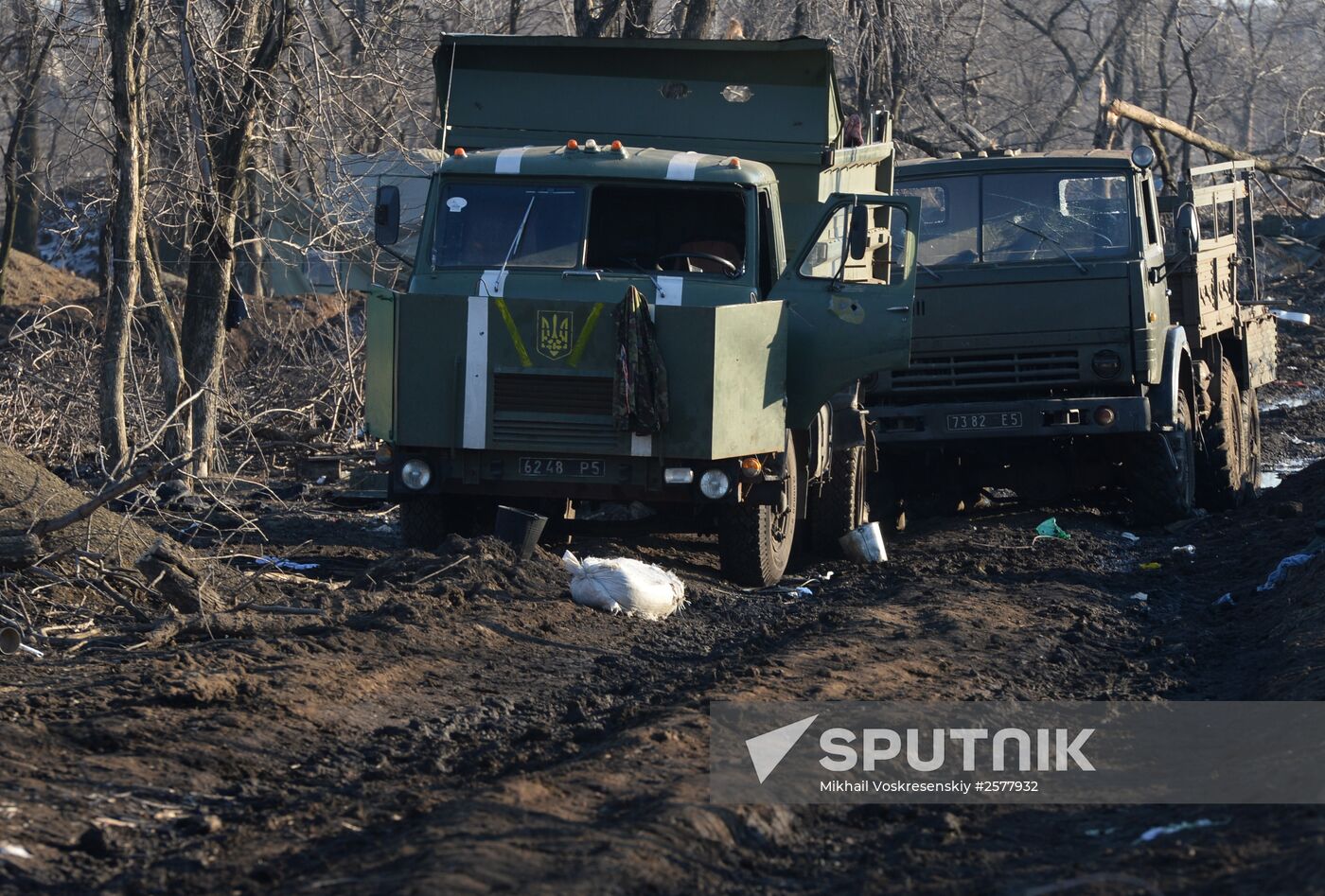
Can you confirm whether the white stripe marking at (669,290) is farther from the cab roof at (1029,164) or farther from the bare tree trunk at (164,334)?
the bare tree trunk at (164,334)

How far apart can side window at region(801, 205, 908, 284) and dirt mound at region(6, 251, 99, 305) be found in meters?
16.6

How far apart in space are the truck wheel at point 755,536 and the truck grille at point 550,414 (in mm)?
936

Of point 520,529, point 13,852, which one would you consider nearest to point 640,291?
point 520,529

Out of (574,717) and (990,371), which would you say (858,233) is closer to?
(990,371)

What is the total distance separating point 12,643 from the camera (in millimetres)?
6738

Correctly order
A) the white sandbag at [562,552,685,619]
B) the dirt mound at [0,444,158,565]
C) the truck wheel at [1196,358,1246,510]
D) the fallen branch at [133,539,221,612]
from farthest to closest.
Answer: the truck wheel at [1196,358,1246,510]
the white sandbag at [562,552,685,619]
the dirt mound at [0,444,158,565]
the fallen branch at [133,539,221,612]

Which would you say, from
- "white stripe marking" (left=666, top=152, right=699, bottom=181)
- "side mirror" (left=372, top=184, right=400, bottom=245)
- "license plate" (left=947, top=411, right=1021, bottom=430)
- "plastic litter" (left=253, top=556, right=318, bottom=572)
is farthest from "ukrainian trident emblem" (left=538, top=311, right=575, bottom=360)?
"license plate" (left=947, top=411, right=1021, bottom=430)

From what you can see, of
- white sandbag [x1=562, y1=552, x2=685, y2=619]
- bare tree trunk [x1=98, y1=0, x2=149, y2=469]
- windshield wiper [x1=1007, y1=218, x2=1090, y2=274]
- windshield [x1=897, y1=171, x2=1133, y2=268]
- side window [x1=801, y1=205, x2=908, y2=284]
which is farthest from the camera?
windshield [x1=897, y1=171, x2=1133, y2=268]

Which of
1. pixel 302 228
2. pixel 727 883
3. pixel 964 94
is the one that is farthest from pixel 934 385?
pixel 964 94

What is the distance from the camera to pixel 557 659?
721 centimetres

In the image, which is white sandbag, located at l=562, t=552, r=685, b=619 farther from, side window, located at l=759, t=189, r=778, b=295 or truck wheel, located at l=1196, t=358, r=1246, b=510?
truck wheel, located at l=1196, t=358, r=1246, b=510

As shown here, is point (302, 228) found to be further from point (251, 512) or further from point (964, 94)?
point (964, 94)

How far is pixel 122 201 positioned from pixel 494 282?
12.5 ft

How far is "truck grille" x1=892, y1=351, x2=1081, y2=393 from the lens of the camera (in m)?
11.4
